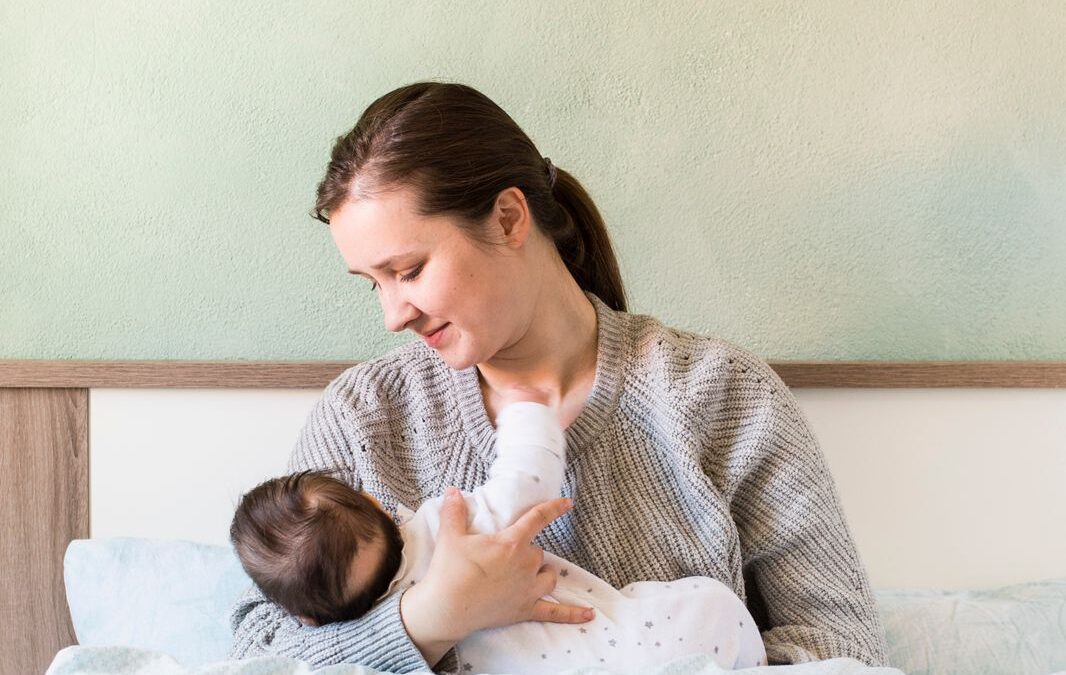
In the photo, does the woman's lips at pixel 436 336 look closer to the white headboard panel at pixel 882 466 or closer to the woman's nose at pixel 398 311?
the woman's nose at pixel 398 311

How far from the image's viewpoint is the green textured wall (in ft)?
5.33

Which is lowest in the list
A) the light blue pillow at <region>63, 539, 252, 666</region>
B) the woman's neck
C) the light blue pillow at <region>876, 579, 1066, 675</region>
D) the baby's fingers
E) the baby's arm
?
the light blue pillow at <region>63, 539, 252, 666</region>

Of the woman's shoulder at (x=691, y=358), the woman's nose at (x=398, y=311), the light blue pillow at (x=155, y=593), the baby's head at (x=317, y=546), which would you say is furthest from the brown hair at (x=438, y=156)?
the light blue pillow at (x=155, y=593)

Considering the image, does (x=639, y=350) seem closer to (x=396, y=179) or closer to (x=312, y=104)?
(x=396, y=179)

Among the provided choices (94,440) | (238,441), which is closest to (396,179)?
(238,441)

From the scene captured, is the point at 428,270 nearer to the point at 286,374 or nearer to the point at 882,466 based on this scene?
the point at 286,374

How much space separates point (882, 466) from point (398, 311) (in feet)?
2.75

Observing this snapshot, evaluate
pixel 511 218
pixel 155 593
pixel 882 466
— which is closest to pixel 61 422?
pixel 155 593

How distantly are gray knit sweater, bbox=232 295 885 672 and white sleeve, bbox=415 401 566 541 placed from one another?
0.30 ft

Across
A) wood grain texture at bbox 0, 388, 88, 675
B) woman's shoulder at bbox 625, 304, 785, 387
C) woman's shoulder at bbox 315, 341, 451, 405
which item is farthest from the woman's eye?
wood grain texture at bbox 0, 388, 88, 675

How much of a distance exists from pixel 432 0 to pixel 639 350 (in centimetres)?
63

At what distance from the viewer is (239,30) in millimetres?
1624

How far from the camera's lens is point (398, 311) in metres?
1.24

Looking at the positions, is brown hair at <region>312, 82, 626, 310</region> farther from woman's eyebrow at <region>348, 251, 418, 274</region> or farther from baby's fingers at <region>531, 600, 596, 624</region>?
baby's fingers at <region>531, 600, 596, 624</region>
